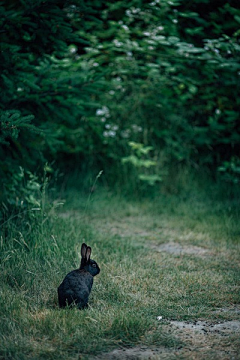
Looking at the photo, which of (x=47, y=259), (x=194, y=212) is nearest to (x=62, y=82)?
(x=47, y=259)

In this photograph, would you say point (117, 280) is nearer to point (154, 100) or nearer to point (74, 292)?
point (74, 292)

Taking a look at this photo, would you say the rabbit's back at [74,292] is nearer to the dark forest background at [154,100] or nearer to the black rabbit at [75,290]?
the black rabbit at [75,290]

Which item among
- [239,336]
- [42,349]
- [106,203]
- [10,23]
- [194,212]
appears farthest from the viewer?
[106,203]

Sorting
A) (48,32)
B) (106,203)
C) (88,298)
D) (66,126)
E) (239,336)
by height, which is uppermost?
(48,32)

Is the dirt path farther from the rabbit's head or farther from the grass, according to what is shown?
the rabbit's head

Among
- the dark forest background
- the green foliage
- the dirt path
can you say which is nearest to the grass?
the dirt path

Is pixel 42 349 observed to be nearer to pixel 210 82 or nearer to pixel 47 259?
pixel 47 259

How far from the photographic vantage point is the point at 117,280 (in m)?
3.70

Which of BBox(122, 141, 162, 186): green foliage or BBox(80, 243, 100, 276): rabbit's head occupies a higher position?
BBox(80, 243, 100, 276): rabbit's head

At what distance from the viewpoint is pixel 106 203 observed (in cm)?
664

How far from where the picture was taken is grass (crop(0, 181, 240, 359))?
2.74 meters

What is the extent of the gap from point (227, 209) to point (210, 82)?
2230mm

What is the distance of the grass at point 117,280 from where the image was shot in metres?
2.74

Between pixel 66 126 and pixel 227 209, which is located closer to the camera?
pixel 227 209
